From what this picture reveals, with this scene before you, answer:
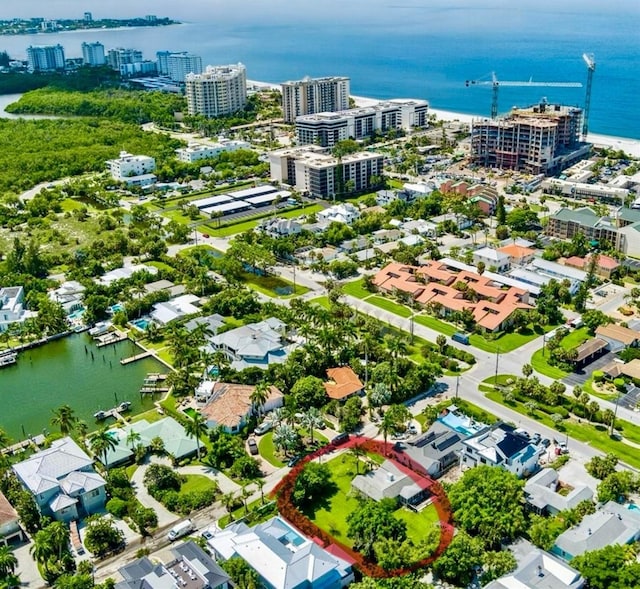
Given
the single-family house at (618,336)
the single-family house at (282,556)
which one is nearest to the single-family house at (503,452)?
the single-family house at (282,556)

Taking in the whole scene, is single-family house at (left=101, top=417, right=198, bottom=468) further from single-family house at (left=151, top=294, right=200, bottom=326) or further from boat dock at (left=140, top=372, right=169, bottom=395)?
single-family house at (left=151, top=294, right=200, bottom=326)

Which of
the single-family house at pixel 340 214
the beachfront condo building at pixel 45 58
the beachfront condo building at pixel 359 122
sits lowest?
the single-family house at pixel 340 214

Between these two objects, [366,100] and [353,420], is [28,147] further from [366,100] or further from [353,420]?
[353,420]

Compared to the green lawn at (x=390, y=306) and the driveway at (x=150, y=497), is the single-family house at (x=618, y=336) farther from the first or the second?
the driveway at (x=150, y=497)

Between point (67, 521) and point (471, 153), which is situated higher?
point (471, 153)

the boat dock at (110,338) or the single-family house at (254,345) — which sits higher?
Answer: the single-family house at (254,345)

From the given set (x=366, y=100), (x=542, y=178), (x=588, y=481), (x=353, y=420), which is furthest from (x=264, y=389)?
(x=366, y=100)
